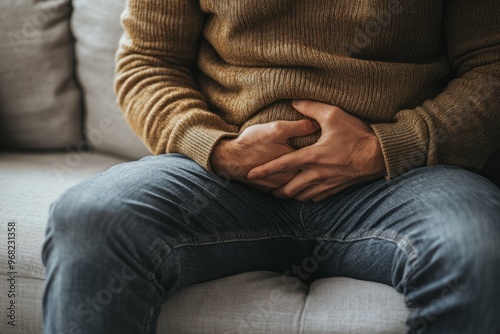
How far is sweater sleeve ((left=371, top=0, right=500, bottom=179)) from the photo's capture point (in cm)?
100

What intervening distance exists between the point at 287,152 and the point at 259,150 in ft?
0.17

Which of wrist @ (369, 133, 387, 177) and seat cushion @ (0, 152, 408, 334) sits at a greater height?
wrist @ (369, 133, 387, 177)

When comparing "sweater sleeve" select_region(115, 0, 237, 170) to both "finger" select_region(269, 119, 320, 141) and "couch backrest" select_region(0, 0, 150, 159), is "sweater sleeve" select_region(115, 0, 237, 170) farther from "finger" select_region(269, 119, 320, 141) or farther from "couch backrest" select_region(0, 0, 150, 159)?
"couch backrest" select_region(0, 0, 150, 159)

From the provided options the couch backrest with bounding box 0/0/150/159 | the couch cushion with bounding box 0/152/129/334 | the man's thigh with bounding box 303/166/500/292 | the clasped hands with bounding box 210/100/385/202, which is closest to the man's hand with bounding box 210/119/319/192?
the clasped hands with bounding box 210/100/385/202

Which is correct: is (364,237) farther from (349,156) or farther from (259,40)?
(259,40)

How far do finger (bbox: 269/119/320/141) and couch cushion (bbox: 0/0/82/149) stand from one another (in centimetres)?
77

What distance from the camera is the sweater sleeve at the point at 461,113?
1.00 meters

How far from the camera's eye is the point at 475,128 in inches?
40.6

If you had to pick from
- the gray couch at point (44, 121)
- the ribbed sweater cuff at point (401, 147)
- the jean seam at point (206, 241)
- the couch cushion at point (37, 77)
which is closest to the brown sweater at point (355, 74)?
the ribbed sweater cuff at point (401, 147)

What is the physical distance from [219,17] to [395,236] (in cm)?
54

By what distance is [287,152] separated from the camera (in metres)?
1.06

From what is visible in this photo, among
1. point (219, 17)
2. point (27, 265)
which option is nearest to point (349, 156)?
point (219, 17)

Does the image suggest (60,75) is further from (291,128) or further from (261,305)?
(261,305)

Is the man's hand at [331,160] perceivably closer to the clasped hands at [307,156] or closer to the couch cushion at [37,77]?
the clasped hands at [307,156]
